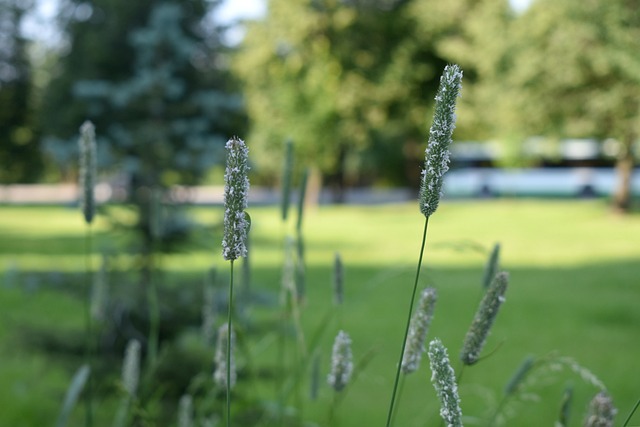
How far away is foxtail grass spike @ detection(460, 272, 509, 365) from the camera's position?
1.07m

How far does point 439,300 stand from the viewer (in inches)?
510

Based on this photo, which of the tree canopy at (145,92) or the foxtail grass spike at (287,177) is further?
the tree canopy at (145,92)

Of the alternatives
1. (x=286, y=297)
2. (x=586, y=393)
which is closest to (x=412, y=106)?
(x=586, y=393)

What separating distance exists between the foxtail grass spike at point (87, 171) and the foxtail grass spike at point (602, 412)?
1.11m

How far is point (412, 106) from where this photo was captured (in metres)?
35.2

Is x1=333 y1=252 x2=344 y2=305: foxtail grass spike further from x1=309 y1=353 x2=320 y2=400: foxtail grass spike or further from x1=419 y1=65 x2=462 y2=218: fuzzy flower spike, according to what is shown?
x1=419 y1=65 x2=462 y2=218: fuzzy flower spike

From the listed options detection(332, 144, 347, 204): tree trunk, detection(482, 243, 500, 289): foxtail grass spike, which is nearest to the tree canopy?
detection(482, 243, 500, 289): foxtail grass spike

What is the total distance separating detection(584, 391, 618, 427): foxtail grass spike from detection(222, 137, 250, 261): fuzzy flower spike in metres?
0.60

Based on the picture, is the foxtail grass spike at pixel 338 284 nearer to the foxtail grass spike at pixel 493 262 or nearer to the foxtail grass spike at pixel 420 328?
the foxtail grass spike at pixel 493 262

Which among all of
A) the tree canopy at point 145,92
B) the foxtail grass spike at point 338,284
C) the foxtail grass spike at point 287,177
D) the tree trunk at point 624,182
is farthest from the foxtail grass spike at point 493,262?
the tree trunk at point 624,182

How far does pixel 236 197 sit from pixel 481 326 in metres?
0.46

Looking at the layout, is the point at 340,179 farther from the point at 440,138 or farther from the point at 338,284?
the point at 440,138

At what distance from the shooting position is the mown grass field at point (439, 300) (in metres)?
5.08

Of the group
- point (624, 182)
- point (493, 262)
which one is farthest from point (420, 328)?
point (624, 182)
